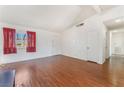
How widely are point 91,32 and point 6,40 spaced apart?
471cm

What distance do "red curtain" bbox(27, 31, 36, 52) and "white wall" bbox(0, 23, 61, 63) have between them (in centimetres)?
27

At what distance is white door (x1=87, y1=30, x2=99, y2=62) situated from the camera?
561cm

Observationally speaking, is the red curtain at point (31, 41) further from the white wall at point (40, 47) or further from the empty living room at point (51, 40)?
the white wall at point (40, 47)

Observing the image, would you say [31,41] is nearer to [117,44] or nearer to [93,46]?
[93,46]

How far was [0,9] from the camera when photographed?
4180 millimetres

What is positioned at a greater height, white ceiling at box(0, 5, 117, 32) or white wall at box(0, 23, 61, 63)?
white ceiling at box(0, 5, 117, 32)

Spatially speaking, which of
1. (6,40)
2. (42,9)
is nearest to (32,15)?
(42,9)

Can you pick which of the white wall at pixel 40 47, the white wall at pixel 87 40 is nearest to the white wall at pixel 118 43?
the white wall at pixel 87 40

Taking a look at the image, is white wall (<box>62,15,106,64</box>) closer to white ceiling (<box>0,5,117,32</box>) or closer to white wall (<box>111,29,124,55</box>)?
white ceiling (<box>0,5,117,32</box>)

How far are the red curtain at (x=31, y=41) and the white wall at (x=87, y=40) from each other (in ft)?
9.58

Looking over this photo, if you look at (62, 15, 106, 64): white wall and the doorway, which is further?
the doorway

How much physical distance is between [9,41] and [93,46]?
464cm

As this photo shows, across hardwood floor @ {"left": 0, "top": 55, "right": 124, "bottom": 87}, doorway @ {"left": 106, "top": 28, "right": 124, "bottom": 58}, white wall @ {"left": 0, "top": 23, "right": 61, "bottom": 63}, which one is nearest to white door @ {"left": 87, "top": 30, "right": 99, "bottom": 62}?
hardwood floor @ {"left": 0, "top": 55, "right": 124, "bottom": 87}
